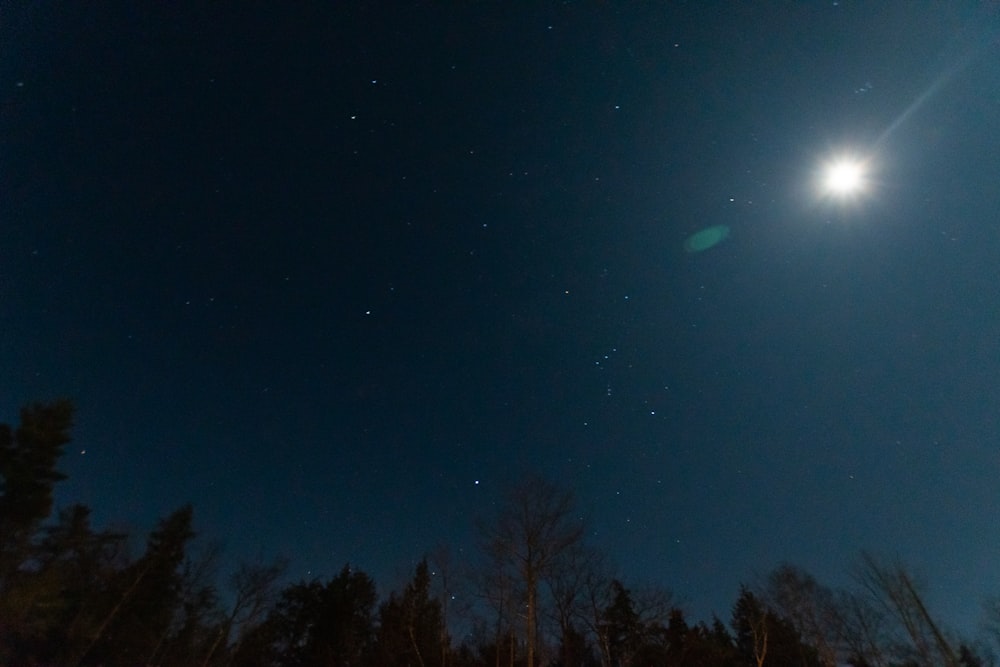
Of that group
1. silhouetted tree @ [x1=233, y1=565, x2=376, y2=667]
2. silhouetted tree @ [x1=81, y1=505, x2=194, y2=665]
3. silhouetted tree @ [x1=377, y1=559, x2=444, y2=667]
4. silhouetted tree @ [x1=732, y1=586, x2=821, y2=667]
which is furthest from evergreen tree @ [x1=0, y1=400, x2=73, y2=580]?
silhouetted tree @ [x1=732, y1=586, x2=821, y2=667]

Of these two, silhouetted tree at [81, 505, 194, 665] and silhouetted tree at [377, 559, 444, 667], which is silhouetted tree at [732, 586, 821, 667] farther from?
silhouetted tree at [81, 505, 194, 665]

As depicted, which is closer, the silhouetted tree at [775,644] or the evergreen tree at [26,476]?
the evergreen tree at [26,476]

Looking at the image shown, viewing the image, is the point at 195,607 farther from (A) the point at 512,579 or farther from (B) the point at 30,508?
(A) the point at 512,579

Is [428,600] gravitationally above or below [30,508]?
above

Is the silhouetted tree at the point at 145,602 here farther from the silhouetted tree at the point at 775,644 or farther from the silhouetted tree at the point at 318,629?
the silhouetted tree at the point at 775,644

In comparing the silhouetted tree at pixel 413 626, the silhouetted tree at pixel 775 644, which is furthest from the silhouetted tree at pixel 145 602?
the silhouetted tree at pixel 775 644

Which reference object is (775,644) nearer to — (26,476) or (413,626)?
(413,626)

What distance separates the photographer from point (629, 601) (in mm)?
44906

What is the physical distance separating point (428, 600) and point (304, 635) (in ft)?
35.8

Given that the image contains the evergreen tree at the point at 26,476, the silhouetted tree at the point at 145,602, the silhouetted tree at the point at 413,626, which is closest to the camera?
the evergreen tree at the point at 26,476

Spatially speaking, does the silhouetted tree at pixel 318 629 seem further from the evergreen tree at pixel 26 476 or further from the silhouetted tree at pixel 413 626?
the evergreen tree at pixel 26 476

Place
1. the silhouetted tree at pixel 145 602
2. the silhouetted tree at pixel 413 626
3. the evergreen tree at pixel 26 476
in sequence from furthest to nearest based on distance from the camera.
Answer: the silhouetted tree at pixel 413 626 < the silhouetted tree at pixel 145 602 < the evergreen tree at pixel 26 476

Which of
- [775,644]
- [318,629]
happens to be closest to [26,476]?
[318,629]

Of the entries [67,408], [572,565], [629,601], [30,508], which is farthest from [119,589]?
[629,601]
